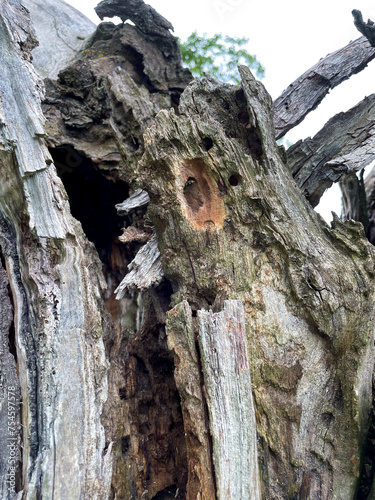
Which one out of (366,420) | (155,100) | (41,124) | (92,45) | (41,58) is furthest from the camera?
(41,58)

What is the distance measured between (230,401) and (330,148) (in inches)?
104

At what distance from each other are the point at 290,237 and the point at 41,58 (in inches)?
179

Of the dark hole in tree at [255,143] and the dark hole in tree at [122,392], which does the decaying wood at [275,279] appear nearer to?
the dark hole in tree at [255,143]

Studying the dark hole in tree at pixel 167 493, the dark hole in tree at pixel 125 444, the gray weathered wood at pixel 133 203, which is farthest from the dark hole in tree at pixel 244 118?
the dark hole in tree at pixel 167 493

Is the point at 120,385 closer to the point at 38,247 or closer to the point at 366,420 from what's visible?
the point at 38,247

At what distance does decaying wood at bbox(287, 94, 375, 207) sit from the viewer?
143 inches

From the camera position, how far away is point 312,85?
3936mm

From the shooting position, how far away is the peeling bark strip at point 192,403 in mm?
2352

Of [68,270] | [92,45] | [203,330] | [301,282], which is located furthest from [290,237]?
[92,45]

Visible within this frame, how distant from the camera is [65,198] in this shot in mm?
2941

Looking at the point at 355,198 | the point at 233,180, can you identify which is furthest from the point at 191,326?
the point at 355,198

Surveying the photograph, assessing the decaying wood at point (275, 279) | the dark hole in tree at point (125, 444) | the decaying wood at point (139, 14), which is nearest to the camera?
the decaying wood at point (275, 279)

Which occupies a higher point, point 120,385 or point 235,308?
point 235,308

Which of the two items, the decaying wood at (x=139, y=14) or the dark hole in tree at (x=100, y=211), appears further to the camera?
the decaying wood at (x=139, y=14)
